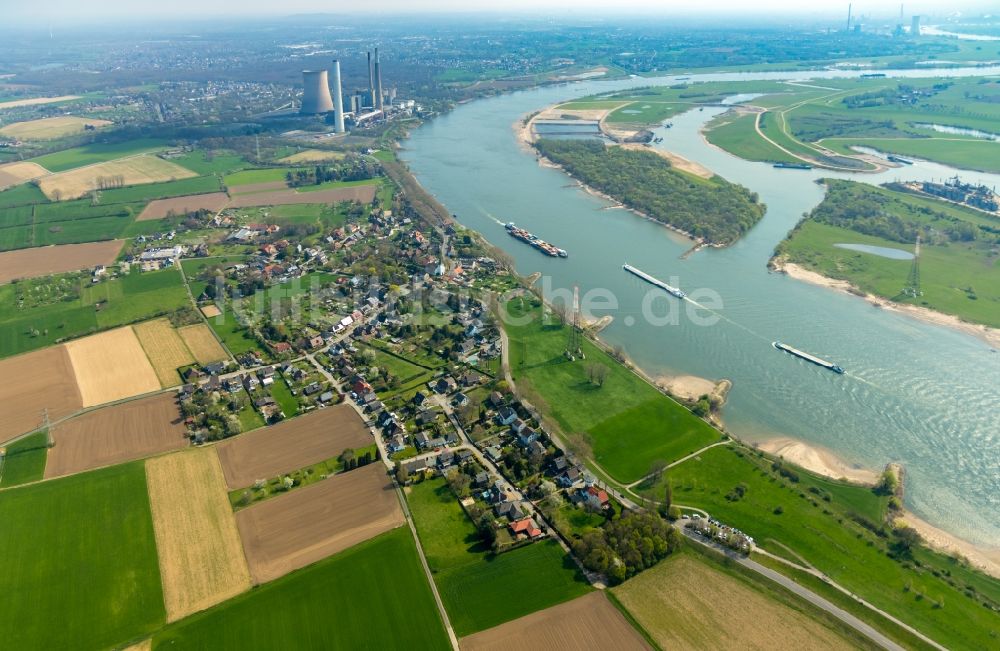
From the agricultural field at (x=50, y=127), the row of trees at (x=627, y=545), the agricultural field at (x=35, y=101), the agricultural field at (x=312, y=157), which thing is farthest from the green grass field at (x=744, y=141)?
the agricultural field at (x=35, y=101)

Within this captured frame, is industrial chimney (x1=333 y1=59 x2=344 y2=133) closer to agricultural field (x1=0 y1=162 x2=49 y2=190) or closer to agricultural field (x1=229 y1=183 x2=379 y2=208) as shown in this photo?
agricultural field (x1=229 y1=183 x2=379 y2=208)

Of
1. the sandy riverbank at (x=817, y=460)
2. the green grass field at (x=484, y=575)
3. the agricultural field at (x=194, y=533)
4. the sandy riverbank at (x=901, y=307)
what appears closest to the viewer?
the green grass field at (x=484, y=575)

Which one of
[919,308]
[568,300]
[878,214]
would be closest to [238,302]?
[568,300]

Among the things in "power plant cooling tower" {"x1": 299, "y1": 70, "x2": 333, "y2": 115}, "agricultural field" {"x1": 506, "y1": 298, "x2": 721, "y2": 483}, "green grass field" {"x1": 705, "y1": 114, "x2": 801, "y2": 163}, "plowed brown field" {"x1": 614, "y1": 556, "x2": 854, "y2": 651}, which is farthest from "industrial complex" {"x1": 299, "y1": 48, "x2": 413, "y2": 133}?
"plowed brown field" {"x1": 614, "y1": 556, "x2": 854, "y2": 651}

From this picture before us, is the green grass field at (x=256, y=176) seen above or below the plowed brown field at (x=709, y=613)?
above

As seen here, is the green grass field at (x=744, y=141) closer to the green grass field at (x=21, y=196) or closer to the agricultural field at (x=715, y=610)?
the agricultural field at (x=715, y=610)

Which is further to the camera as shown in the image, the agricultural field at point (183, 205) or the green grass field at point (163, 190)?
the green grass field at point (163, 190)

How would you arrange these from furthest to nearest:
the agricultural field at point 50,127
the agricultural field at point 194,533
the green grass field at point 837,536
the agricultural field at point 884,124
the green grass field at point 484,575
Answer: the agricultural field at point 50,127 < the agricultural field at point 884,124 < the agricultural field at point 194,533 < the green grass field at point 484,575 < the green grass field at point 837,536
